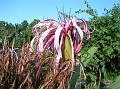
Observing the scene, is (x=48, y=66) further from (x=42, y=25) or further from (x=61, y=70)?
(x=42, y=25)

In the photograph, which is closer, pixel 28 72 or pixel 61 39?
pixel 28 72

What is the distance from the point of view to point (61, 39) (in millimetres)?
1113

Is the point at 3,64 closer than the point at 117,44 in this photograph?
Yes

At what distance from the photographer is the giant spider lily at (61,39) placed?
1.09 meters

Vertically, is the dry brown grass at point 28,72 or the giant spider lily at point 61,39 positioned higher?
the giant spider lily at point 61,39

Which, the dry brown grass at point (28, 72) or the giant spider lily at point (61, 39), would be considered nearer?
the dry brown grass at point (28, 72)

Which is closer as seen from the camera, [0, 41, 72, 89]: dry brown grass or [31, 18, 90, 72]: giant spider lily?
[0, 41, 72, 89]: dry brown grass

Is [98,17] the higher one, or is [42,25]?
[98,17]

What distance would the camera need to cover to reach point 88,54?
137 centimetres

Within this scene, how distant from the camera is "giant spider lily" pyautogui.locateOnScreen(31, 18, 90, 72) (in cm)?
109

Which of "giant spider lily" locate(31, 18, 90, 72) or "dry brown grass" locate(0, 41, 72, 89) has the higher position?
"giant spider lily" locate(31, 18, 90, 72)

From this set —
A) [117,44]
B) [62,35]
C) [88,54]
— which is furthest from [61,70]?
[117,44]

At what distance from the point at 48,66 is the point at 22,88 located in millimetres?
127

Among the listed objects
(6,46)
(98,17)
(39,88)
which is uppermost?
(98,17)
